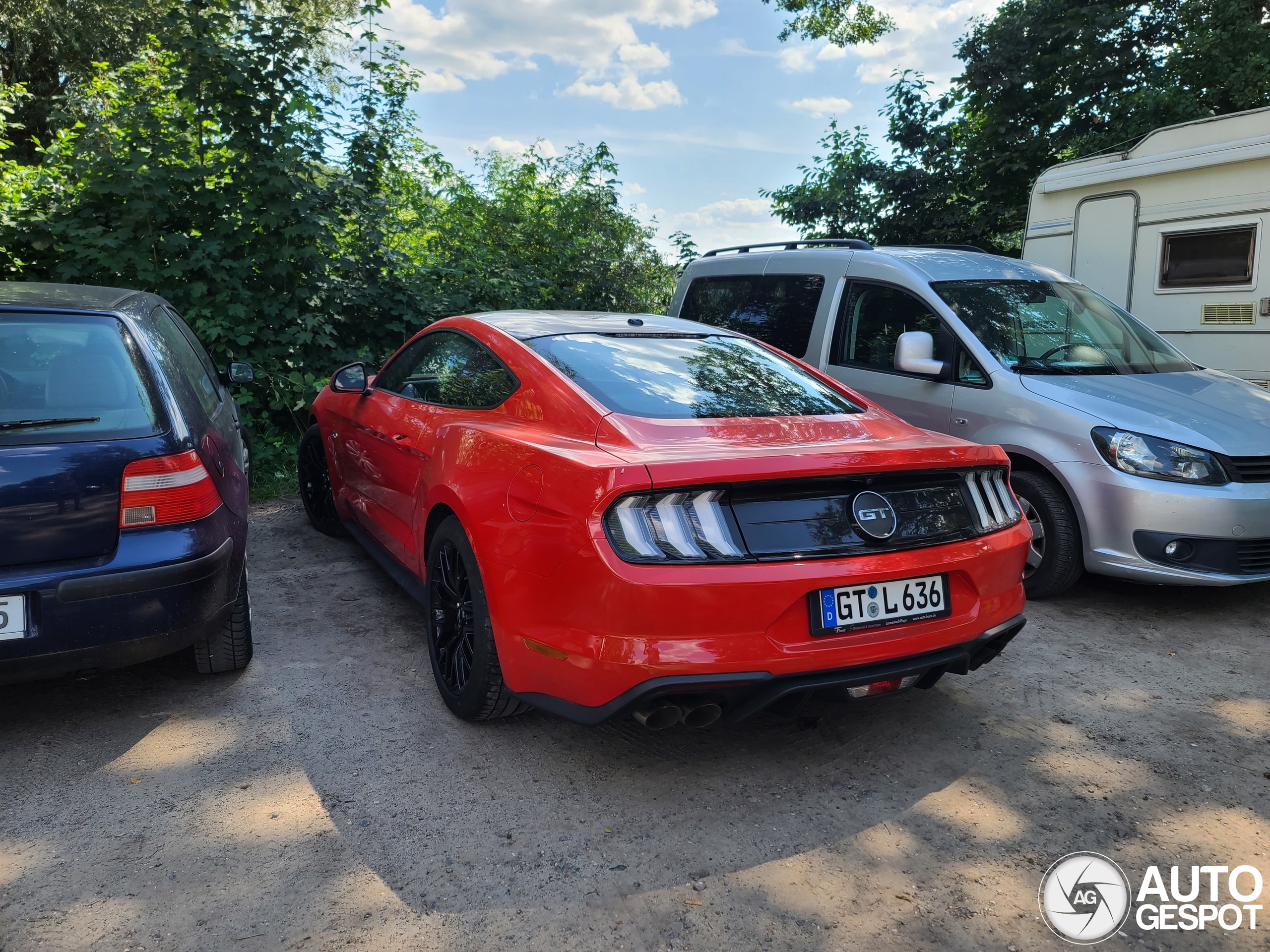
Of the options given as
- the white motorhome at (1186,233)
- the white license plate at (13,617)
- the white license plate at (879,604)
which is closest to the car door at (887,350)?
the white license plate at (879,604)

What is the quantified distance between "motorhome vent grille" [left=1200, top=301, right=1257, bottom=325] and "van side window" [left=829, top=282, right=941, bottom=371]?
10.2ft

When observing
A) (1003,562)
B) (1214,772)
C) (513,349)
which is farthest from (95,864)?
(1214,772)

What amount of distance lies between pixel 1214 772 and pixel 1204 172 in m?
5.84

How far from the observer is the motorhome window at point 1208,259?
6824 mm

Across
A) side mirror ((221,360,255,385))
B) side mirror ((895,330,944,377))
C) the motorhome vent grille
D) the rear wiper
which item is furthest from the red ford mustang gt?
the motorhome vent grille

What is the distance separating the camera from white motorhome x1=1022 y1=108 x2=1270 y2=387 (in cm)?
673

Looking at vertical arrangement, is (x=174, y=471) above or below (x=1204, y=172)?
below

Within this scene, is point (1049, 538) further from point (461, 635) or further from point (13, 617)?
point (13, 617)

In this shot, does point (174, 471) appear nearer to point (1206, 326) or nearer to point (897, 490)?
point (897, 490)

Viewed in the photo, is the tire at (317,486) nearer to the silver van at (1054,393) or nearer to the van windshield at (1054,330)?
the silver van at (1054,393)

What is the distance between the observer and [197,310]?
290 inches

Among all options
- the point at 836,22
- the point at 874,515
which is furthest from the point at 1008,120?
the point at 874,515

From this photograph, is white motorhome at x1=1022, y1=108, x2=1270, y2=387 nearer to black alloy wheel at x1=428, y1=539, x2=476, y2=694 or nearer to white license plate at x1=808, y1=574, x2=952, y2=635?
white license plate at x1=808, y1=574, x2=952, y2=635

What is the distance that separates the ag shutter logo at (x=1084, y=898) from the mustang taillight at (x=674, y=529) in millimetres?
1173
